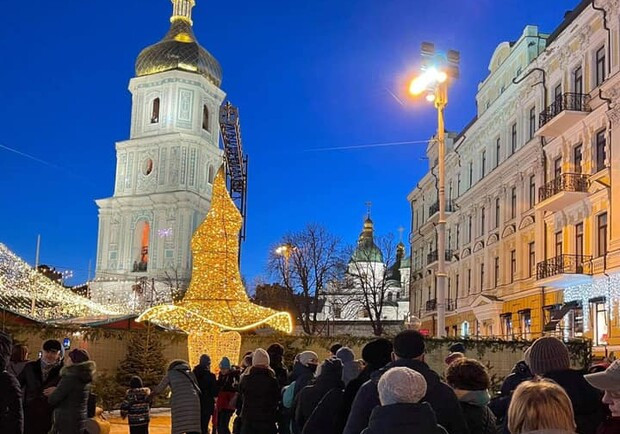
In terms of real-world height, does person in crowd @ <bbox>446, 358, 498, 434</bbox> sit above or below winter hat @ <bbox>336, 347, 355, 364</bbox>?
below

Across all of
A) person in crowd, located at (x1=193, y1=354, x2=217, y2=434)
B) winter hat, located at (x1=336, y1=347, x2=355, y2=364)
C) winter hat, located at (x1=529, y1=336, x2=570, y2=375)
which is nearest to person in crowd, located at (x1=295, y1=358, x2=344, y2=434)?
winter hat, located at (x1=336, y1=347, x2=355, y2=364)

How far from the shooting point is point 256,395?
961 centimetres

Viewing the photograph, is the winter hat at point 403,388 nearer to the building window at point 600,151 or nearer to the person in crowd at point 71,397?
the person in crowd at point 71,397

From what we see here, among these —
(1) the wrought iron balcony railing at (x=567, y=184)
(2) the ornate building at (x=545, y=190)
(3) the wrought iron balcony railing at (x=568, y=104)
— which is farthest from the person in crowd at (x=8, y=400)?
(3) the wrought iron balcony railing at (x=568, y=104)

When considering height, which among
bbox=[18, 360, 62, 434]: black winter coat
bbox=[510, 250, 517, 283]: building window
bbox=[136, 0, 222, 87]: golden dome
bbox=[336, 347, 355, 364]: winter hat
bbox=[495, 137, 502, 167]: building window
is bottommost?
bbox=[18, 360, 62, 434]: black winter coat

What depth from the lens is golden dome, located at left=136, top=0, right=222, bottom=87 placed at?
→ 76.2 meters

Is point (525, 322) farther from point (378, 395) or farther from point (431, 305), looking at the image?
point (378, 395)

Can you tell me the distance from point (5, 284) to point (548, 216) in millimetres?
20048

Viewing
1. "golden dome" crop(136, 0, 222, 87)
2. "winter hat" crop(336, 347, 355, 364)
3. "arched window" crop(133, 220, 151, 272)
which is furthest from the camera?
"golden dome" crop(136, 0, 222, 87)

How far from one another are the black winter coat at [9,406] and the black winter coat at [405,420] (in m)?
3.51

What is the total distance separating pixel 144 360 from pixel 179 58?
5660 cm

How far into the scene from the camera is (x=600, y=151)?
26.6m

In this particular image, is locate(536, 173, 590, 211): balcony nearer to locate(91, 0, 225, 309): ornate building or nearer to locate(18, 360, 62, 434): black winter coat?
locate(18, 360, 62, 434): black winter coat

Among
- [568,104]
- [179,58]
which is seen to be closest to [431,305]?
[568,104]
